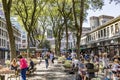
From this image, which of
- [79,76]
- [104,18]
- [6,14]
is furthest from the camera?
[104,18]

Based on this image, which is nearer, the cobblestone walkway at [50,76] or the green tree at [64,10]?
the cobblestone walkway at [50,76]

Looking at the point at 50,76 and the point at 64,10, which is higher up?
the point at 64,10

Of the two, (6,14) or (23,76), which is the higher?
(6,14)

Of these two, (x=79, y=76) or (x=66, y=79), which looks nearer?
(x=79, y=76)

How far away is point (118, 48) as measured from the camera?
128ft

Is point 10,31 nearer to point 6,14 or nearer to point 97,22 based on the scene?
point 6,14

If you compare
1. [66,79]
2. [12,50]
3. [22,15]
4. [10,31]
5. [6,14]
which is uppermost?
[22,15]

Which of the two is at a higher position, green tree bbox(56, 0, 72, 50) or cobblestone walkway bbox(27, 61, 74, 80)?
green tree bbox(56, 0, 72, 50)

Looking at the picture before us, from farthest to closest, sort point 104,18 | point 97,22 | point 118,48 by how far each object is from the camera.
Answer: point 97,22, point 104,18, point 118,48

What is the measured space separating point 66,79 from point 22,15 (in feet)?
91.7

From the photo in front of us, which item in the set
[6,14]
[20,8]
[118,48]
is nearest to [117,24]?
[118,48]

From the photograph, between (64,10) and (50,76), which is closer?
(50,76)

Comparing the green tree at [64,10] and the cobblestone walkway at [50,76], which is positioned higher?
the green tree at [64,10]

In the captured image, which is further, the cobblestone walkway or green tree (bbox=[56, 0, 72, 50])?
green tree (bbox=[56, 0, 72, 50])
